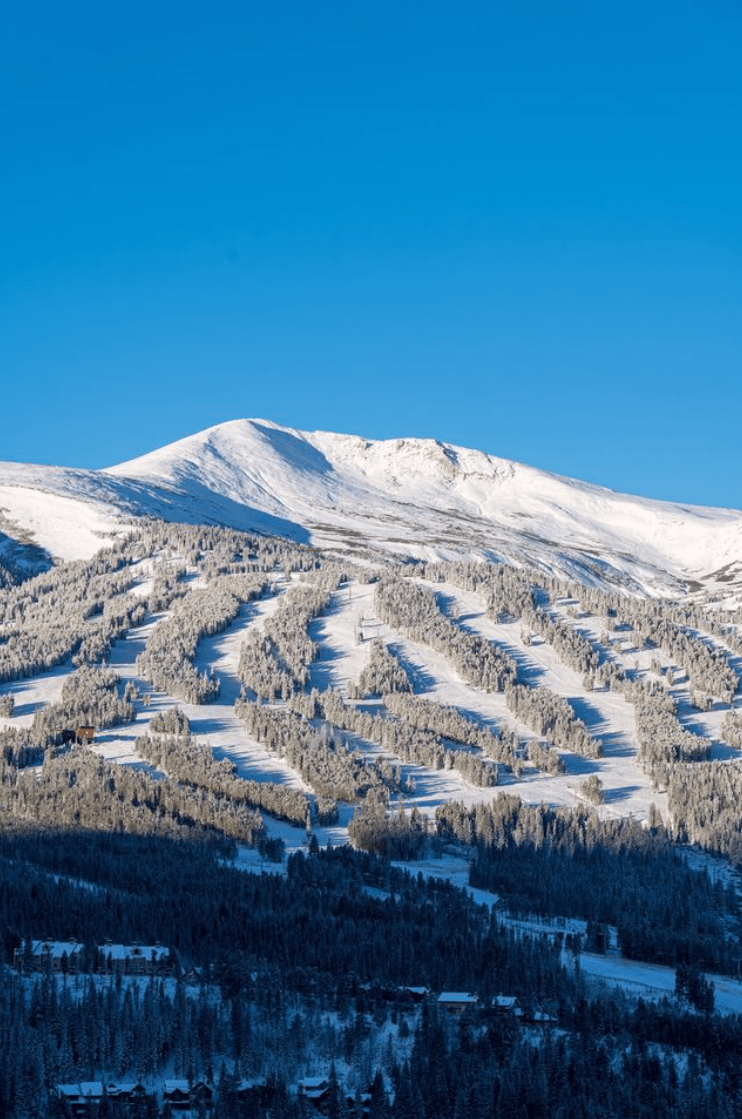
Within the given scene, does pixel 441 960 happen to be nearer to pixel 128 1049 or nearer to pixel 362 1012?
pixel 362 1012

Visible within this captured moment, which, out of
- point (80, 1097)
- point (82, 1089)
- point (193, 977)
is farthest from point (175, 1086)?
point (193, 977)

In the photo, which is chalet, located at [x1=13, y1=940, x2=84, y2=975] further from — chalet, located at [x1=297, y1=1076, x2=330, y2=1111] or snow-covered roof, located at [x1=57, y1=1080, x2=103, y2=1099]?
chalet, located at [x1=297, y1=1076, x2=330, y2=1111]

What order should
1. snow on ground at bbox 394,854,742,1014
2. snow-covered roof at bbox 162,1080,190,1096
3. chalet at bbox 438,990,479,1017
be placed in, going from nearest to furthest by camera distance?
snow-covered roof at bbox 162,1080,190,1096
chalet at bbox 438,990,479,1017
snow on ground at bbox 394,854,742,1014

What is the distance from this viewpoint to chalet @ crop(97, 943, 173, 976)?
12212cm

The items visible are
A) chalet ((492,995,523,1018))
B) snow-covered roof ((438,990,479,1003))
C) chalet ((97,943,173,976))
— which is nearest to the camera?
chalet ((492,995,523,1018))

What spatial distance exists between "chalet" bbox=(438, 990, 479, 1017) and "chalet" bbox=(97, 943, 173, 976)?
2328 centimetres

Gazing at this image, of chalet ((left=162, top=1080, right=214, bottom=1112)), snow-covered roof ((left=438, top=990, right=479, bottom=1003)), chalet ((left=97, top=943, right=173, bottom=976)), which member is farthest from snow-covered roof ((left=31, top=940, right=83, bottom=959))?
snow-covered roof ((left=438, top=990, right=479, bottom=1003))

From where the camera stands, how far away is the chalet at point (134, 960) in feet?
401

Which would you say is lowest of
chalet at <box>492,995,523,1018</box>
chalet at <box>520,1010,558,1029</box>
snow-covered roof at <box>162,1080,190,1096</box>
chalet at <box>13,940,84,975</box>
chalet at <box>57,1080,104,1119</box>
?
chalet at <box>57,1080,104,1119</box>

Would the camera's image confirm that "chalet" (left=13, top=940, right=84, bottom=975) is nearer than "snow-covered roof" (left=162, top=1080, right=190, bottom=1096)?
No

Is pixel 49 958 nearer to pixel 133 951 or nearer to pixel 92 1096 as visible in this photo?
pixel 133 951

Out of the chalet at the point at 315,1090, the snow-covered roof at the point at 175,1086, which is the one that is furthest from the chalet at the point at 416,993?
the snow-covered roof at the point at 175,1086

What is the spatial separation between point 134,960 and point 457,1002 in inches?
1104

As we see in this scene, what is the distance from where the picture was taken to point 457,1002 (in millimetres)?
119625
